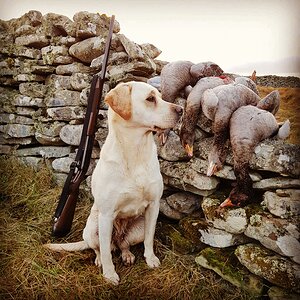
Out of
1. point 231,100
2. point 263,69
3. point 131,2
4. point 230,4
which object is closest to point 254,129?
point 231,100

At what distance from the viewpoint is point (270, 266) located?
1597 millimetres

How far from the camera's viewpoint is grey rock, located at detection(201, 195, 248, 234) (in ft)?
5.67

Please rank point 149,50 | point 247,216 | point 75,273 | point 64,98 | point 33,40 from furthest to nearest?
point 33,40
point 64,98
point 149,50
point 75,273
point 247,216

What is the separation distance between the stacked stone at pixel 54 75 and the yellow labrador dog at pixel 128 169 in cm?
59

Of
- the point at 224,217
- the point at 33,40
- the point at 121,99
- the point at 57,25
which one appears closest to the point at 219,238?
the point at 224,217

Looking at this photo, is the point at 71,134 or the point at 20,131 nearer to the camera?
the point at 71,134

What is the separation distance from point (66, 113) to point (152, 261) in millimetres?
1266

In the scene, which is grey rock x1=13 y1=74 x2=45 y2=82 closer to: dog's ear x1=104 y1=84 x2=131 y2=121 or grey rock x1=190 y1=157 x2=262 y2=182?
dog's ear x1=104 y1=84 x2=131 y2=121

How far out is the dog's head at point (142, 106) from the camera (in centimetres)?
172

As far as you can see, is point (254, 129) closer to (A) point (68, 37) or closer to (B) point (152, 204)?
(B) point (152, 204)

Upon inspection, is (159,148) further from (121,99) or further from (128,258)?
(128,258)

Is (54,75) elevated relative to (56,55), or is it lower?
lower

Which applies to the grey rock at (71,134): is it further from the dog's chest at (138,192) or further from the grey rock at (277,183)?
the grey rock at (277,183)

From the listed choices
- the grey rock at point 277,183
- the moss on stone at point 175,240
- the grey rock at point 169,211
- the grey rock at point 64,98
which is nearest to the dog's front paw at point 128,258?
the moss on stone at point 175,240
